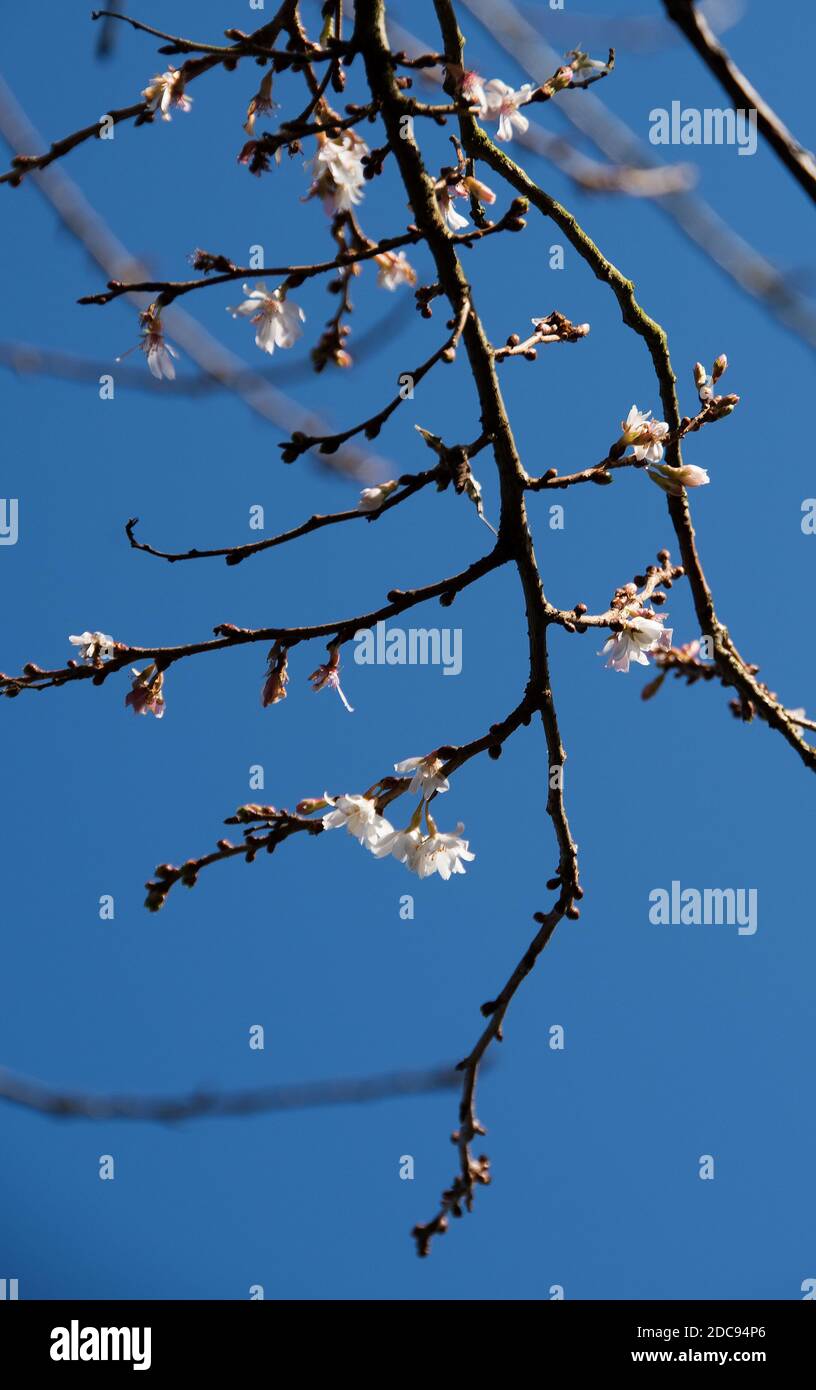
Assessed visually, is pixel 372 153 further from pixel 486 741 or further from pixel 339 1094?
pixel 339 1094

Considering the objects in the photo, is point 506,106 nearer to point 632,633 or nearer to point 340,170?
point 340,170

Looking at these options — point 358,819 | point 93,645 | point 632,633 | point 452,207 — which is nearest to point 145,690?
point 93,645

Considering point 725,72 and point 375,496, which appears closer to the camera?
point 725,72

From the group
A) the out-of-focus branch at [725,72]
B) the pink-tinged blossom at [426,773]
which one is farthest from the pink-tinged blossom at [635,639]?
the out-of-focus branch at [725,72]

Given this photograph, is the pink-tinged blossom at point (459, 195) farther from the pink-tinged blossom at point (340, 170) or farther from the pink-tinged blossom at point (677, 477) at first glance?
the pink-tinged blossom at point (677, 477)

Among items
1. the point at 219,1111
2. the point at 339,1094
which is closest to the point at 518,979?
the point at 339,1094

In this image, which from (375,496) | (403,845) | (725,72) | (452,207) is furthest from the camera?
(452,207)
